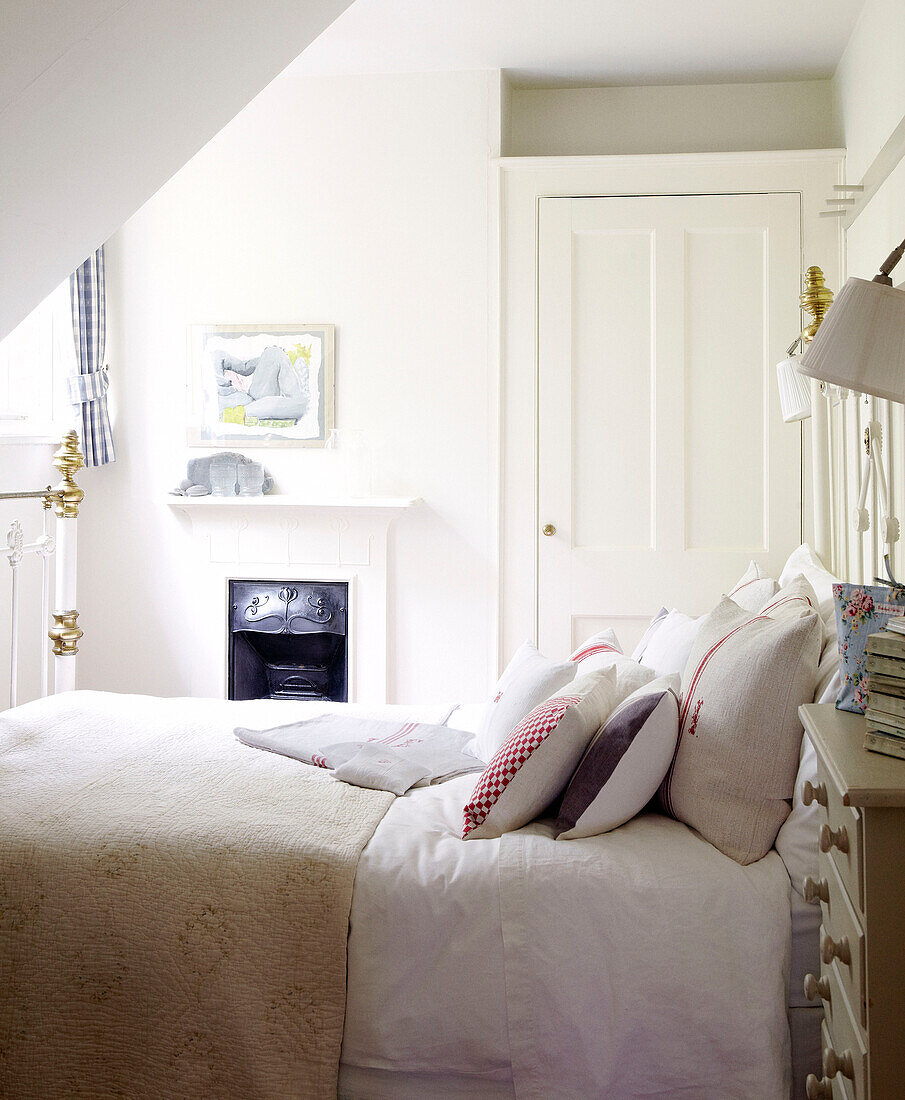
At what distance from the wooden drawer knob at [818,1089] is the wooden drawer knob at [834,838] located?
316 mm

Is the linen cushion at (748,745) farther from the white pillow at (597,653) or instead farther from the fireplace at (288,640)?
the fireplace at (288,640)

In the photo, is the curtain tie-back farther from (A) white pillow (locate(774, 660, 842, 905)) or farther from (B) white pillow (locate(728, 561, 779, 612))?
(A) white pillow (locate(774, 660, 842, 905))

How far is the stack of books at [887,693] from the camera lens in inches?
48.2

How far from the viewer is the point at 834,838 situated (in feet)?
4.22

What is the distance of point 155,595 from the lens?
4008 millimetres

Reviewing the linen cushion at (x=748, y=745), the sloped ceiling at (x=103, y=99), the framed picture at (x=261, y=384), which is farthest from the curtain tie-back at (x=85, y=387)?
the linen cushion at (x=748, y=745)

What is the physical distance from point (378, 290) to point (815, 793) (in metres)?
2.84

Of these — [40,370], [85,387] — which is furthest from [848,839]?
[40,370]

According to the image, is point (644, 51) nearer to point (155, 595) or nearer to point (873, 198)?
point (873, 198)

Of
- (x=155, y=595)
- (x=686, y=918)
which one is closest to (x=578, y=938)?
(x=686, y=918)

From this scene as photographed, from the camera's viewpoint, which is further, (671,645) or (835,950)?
(671,645)

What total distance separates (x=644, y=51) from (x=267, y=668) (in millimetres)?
2713

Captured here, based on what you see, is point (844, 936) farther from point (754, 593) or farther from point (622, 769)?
point (754, 593)

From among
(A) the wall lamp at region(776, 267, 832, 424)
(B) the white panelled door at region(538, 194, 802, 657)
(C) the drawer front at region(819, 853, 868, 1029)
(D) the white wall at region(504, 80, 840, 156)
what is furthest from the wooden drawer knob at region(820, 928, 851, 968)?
(D) the white wall at region(504, 80, 840, 156)
